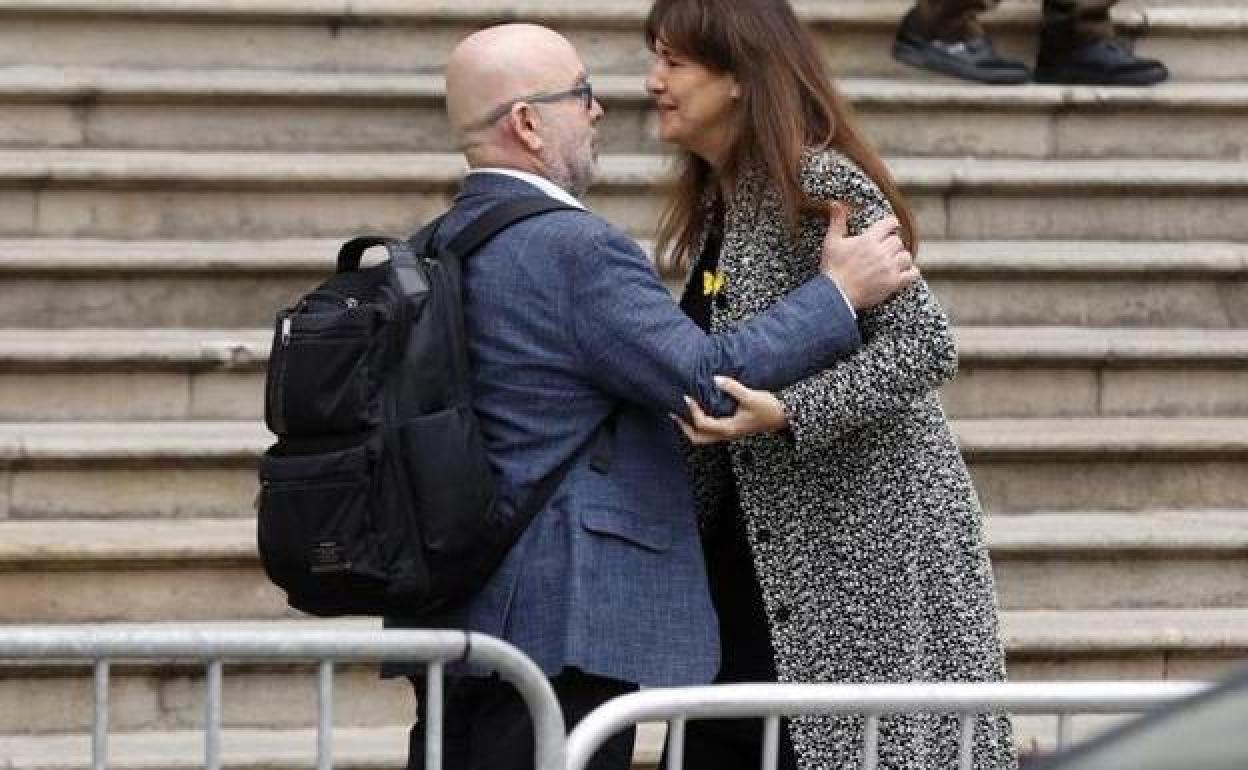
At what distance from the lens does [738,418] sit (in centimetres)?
476

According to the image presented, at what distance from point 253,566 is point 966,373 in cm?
197

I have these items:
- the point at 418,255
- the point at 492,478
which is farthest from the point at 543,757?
the point at 418,255

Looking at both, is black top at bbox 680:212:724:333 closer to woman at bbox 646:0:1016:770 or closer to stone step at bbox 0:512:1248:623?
woman at bbox 646:0:1016:770

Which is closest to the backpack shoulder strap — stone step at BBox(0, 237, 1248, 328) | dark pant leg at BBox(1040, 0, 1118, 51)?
stone step at BBox(0, 237, 1248, 328)

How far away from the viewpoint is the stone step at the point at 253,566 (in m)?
7.18

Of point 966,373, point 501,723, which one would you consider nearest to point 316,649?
point 501,723

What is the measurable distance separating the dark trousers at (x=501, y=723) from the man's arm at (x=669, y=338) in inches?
17.4

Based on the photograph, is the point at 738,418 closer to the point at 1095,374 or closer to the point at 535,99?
the point at 535,99

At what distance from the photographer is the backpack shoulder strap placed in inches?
189

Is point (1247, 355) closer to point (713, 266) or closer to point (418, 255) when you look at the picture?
A: point (713, 266)

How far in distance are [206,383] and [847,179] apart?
3137mm

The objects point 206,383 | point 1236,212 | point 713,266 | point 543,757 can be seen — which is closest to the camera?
point 543,757

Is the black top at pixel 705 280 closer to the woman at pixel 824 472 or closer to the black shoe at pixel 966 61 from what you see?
the woman at pixel 824 472

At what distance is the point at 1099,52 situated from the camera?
900 centimetres
